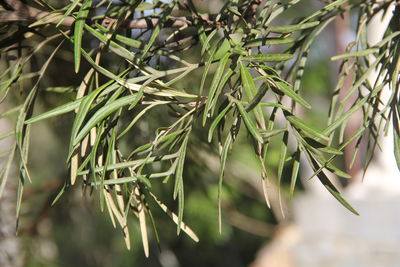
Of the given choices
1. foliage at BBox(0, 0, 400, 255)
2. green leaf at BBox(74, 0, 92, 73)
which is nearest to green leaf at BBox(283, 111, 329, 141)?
foliage at BBox(0, 0, 400, 255)

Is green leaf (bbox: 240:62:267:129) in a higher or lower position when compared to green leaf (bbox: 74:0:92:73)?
lower

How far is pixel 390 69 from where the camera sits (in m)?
0.35

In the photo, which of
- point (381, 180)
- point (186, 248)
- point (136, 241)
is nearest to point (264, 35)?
point (381, 180)

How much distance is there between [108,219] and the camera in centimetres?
181

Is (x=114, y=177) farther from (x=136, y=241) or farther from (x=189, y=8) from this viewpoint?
(x=136, y=241)

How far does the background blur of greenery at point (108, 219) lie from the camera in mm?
716

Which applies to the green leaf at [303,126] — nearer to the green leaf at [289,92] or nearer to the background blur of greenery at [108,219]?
the green leaf at [289,92]

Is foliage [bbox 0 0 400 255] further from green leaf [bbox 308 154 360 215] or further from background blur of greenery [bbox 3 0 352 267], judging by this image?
background blur of greenery [bbox 3 0 352 267]

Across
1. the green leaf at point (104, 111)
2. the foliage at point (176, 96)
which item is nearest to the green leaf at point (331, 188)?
the foliage at point (176, 96)

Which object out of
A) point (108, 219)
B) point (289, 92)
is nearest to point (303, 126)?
point (289, 92)

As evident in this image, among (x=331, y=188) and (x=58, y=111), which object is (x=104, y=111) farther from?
(x=331, y=188)

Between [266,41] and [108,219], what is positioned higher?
[266,41]

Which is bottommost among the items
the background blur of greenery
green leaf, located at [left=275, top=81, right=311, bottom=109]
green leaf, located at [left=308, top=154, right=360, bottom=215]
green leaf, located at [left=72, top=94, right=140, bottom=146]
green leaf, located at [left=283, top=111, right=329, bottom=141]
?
the background blur of greenery

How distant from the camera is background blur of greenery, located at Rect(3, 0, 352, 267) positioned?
→ 716 mm
